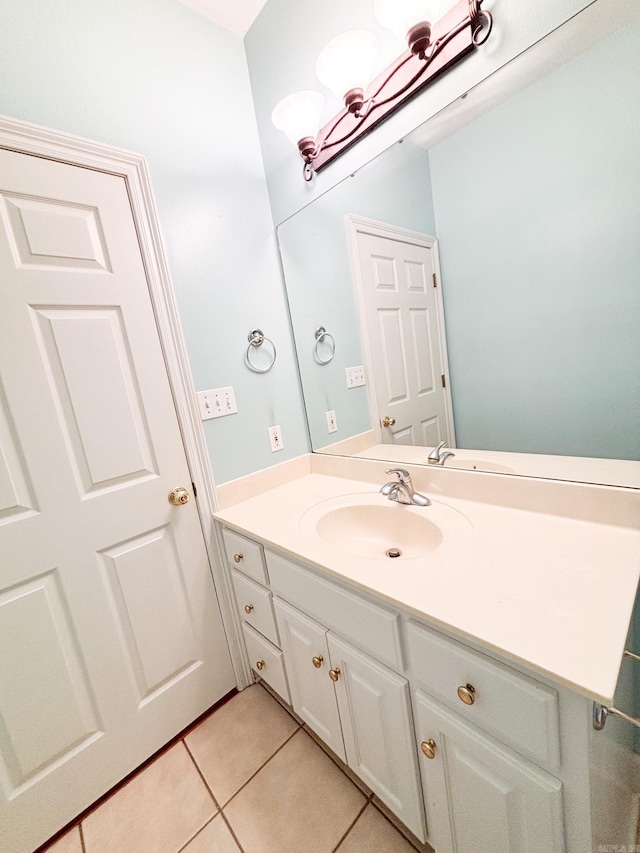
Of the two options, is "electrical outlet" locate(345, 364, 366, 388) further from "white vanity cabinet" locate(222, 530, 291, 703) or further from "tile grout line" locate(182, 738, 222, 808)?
"tile grout line" locate(182, 738, 222, 808)

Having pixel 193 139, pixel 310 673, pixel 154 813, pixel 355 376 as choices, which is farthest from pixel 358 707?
pixel 193 139

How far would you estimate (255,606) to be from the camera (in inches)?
48.2

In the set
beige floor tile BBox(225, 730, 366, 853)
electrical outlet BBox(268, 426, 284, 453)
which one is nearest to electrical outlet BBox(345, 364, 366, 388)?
electrical outlet BBox(268, 426, 284, 453)

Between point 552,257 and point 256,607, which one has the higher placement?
point 552,257

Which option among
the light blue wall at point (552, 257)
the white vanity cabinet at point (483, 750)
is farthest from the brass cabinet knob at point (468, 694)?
the light blue wall at point (552, 257)

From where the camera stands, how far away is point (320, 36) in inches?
44.4

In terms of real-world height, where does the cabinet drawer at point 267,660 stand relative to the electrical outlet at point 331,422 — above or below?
below

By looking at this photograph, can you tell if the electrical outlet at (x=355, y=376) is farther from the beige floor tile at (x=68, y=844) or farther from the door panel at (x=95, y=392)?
the beige floor tile at (x=68, y=844)

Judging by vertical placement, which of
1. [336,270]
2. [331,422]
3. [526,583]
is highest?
[336,270]

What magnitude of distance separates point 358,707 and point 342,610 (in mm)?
279

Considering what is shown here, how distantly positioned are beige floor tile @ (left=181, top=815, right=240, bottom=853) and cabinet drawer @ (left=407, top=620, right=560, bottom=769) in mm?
854

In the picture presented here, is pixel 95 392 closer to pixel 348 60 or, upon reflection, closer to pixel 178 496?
pixel 178 496

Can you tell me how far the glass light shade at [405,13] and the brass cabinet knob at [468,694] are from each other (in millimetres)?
1479

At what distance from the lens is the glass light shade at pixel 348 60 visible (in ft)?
3.05
